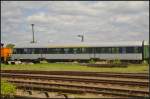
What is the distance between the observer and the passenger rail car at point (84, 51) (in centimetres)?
4197

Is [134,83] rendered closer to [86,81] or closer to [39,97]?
[86,81]

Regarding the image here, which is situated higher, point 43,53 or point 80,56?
point 43,53

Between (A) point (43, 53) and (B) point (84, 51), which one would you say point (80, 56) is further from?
(A) point (43, 53)

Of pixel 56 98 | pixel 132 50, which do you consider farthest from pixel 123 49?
pixel 56 98

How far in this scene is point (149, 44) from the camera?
4141 cm

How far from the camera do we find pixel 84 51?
4647 cm

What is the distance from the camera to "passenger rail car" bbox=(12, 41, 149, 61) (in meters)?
42.0

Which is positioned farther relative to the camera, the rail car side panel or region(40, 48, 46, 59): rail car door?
region(40, 48, 46, 59): rail car door

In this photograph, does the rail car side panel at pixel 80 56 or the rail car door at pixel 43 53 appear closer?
the rail car side panel at pixel 80 56

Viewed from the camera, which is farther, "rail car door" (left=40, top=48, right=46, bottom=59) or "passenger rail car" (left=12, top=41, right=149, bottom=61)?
"rail car door" (left=40, top=48, right=46, bottom=59)

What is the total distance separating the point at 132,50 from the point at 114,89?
2658cm

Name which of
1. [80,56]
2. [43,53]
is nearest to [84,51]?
[80,56]

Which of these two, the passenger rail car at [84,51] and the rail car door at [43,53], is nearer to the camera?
the passenger rail car at [84,51]

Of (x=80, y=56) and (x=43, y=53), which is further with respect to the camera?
(x=43, y=53)
